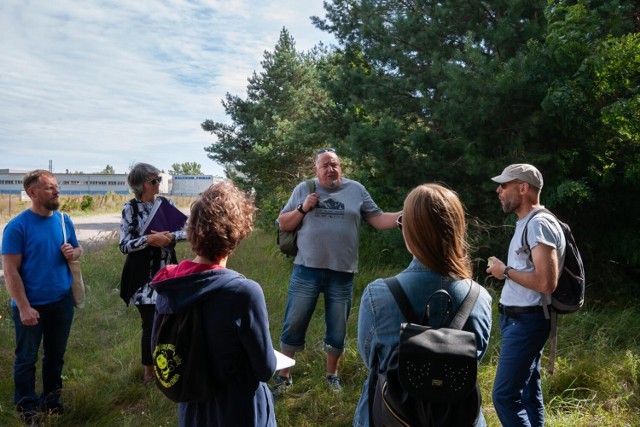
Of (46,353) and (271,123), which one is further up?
(271,123)

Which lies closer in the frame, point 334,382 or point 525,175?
point 525,175

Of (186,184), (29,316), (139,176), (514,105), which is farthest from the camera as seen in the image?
(186,184)

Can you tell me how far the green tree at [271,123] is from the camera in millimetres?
14805

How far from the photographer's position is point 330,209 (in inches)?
151

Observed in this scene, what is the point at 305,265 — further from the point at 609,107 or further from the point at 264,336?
the point at 609,107

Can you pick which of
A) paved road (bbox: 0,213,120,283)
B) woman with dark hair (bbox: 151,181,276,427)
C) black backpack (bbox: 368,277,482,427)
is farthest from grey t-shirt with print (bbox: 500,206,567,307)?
paved road (bbox: 0,213,120,283)

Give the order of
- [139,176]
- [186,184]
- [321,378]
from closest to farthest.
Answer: [139,176] → [321,378] → [186,184]

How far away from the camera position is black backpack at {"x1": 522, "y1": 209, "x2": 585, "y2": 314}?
2.78m

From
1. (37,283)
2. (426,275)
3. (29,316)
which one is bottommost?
(29,316)

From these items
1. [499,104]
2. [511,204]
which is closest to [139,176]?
[511,204]

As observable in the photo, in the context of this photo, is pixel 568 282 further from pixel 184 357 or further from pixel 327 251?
pixel 184 357

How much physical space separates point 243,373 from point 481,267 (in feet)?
17.2

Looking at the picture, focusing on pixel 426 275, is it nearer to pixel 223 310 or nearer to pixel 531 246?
pixel 223 310

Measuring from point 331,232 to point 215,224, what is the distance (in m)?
1.87
